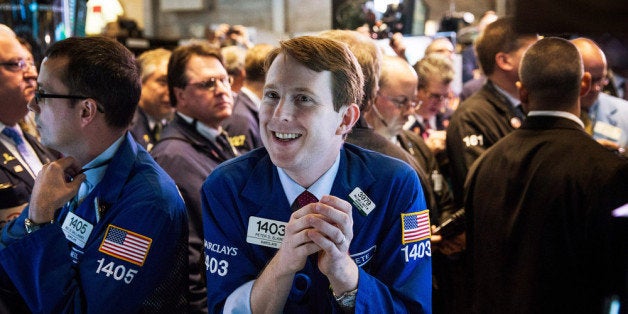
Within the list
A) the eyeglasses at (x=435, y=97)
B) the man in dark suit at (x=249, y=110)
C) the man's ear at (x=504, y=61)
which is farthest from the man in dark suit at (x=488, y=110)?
the man in dark suit at (x=249, y=110)

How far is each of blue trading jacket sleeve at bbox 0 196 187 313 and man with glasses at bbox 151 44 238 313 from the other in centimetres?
100

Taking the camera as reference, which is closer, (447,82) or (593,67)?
(593,67)

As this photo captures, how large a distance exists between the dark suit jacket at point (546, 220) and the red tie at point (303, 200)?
0.93 meters

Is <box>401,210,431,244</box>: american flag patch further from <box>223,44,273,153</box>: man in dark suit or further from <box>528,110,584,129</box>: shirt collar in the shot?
<box>223,44,273,153</box>: man in dark suit

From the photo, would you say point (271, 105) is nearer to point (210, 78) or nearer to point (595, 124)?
point (210, 78)

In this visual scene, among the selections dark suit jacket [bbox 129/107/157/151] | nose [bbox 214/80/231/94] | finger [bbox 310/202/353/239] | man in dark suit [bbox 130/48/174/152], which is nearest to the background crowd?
finger [bbox 310/202/353/239]

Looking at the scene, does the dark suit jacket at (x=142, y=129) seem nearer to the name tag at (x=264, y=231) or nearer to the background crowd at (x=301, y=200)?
the background crowd at (x=301, y=200)

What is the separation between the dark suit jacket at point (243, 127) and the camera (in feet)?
12.5

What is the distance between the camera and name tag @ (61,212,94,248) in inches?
75.7

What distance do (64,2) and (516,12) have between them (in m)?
4.32

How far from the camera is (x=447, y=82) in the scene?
4.15 meters

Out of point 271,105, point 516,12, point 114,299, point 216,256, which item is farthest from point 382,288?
point 516,12

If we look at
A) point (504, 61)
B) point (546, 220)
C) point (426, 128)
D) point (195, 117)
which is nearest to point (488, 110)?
point (504, 61)

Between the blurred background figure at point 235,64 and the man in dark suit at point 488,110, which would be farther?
the blurred background figure at point 235,64
